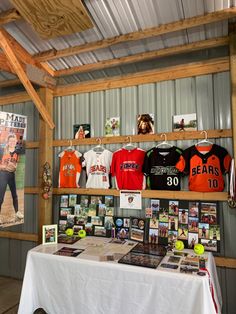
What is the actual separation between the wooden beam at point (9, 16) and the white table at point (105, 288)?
2321 millimetres

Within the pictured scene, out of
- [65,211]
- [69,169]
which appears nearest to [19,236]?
[65,211]

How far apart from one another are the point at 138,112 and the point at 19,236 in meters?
2.58

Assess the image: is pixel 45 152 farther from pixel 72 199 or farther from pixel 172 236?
pixel 172 236

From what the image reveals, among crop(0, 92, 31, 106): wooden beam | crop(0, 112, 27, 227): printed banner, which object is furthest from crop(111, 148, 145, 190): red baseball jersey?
crop(0, 92, 31, 106): wooden beam

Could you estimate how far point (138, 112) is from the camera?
2.92 meters

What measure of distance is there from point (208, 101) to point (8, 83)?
2.82 m

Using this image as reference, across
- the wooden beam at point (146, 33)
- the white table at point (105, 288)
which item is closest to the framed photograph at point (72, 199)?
the white table at point (105, 288)

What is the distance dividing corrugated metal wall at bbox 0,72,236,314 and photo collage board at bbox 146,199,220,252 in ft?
0.33

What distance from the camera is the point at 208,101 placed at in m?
2.58

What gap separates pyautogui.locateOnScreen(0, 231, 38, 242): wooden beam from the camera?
352 cm

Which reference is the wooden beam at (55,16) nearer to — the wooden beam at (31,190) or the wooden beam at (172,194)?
the wooden beam at (172,194)

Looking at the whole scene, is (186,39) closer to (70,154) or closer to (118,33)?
(118,33)

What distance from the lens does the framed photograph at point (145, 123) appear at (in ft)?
9.27

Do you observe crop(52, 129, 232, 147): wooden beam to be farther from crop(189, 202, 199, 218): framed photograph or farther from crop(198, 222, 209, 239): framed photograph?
crop(198, 222, 209, 239): framed photograph
